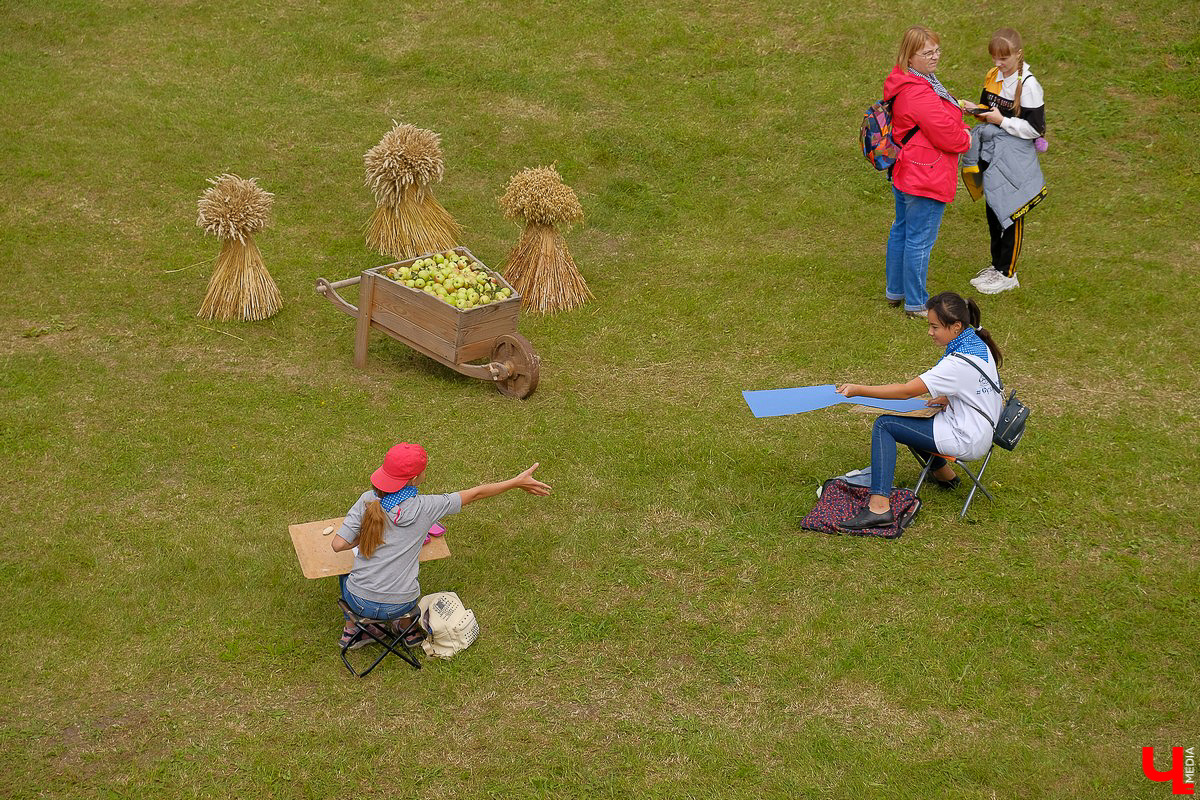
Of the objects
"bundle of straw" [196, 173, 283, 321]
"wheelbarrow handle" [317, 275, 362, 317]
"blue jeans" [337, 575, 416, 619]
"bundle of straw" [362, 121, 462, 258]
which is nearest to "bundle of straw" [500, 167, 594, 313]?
→ "bundle of straw" [362, 121, 462, 258]

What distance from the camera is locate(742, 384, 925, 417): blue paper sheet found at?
7.24 meters

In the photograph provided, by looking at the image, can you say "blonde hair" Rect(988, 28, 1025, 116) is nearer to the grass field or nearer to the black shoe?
the grass field

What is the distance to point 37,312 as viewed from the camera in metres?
10.1

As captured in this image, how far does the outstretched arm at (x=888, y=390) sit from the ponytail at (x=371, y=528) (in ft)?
9.86

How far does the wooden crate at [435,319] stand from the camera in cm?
879

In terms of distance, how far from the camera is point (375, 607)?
236 inches

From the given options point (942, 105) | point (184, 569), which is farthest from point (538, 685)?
point (942, 105)

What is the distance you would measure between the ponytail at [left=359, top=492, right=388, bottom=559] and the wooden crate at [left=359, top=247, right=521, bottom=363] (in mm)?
3181

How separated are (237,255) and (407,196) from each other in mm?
1909

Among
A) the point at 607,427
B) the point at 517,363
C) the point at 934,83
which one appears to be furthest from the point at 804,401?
the point at 934,83

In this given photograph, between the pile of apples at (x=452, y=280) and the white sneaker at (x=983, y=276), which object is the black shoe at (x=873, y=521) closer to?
the pile of apples at (x=452, y=280)

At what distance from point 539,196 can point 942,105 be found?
3.59m

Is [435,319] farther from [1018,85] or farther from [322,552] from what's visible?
[1018,85]

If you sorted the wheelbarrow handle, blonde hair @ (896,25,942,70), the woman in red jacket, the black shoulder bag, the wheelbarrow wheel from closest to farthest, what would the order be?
the black shoulder bag → the wheelbarrow wheel → blonde hair @ (896,25,942,70) → the woman in red jacket → the wheelbarrow handle
